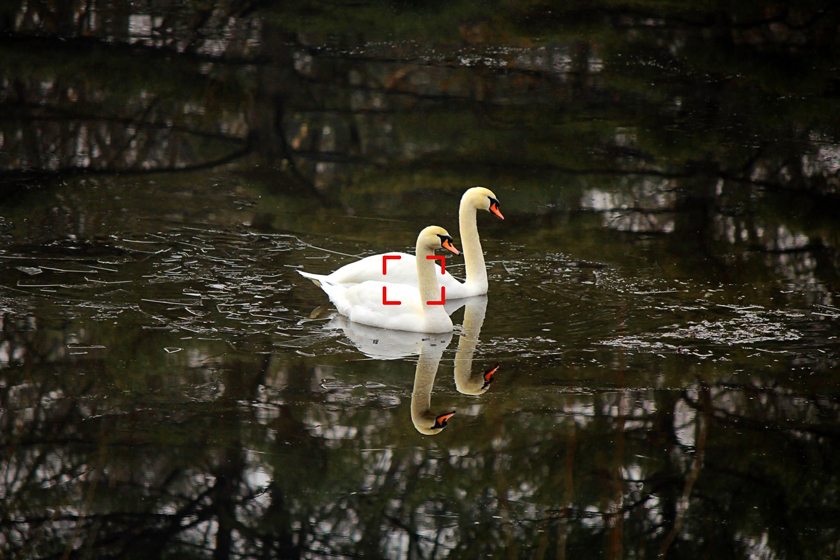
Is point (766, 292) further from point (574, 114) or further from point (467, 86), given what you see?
point (467, 86)

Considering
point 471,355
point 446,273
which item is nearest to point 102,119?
point 446,273

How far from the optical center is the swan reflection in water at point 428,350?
7.17m

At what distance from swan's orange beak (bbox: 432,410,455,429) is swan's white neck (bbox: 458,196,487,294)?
2024mm

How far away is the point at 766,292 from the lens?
9133mm

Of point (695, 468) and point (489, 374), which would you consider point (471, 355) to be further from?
point (695, 468)

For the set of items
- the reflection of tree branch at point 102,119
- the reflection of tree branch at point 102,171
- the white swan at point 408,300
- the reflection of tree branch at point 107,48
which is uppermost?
the reflection of tree branch at point 107,48

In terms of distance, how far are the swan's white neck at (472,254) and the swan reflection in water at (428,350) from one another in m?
0.10

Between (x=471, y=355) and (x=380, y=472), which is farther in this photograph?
(x=471, y=355)

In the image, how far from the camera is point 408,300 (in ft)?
27.8

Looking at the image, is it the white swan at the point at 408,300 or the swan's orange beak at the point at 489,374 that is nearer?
the swan's orange beak at the point at 489,374

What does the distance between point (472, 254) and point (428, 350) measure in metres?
1.26

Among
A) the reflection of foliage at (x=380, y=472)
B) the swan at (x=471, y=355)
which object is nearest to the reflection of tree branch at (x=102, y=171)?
the swan at (x=471, y=355)

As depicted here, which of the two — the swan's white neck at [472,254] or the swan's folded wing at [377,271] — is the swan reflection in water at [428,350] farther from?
the swan's folded wing at [377,271]

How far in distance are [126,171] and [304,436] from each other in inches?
207
